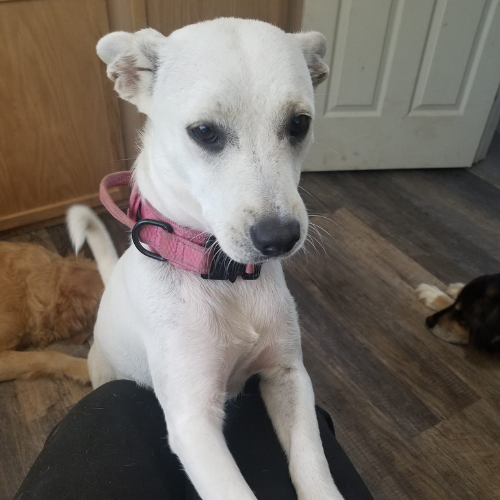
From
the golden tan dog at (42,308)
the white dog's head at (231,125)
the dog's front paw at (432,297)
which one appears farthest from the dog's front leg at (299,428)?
Result: the dog's front paw at (432,297)

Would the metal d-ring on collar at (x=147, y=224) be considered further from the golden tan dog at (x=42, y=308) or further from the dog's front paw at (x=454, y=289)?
the dog's front paw at (x=454, y=289)

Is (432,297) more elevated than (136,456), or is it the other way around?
(136,456)

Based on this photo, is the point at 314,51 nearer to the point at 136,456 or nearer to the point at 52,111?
the point at 136,456

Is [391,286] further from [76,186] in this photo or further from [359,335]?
[76,186]

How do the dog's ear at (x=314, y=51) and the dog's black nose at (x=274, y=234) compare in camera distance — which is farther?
the dog's ear at (x=314, y=51)

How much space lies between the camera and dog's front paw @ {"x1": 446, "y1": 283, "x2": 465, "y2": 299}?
203 centimetres

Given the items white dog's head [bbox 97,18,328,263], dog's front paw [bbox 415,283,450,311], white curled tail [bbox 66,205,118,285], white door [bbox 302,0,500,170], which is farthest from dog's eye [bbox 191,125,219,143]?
white door [bbox 302,0,500,170]

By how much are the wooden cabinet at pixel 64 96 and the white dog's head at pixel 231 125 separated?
105 centimetres

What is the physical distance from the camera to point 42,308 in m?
1.78

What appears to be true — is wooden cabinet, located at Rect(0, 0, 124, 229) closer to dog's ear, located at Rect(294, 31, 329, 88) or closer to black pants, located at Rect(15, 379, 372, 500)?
dog's ear, located at Rect(294, 31, 329, 88)

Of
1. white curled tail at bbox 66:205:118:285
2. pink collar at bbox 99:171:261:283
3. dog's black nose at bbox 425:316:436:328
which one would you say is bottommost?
dog's black nose at bbox 425:316:436:328

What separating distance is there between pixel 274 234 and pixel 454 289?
1543 mm

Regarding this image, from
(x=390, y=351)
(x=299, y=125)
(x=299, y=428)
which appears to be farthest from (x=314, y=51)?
(x=390, y=351)

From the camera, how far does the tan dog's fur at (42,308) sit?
1.68 meters
